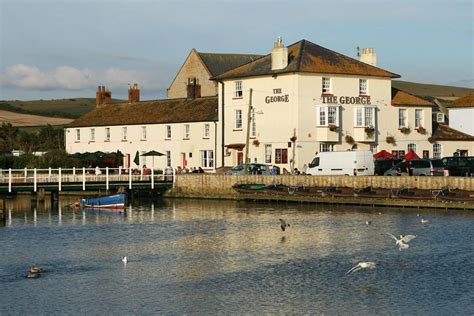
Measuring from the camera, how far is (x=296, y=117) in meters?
75.2

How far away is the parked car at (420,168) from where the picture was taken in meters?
64.8

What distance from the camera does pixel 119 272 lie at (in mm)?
36688

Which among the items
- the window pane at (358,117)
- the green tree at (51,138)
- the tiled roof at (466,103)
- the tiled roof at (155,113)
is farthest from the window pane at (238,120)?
the green tree at (51,138)

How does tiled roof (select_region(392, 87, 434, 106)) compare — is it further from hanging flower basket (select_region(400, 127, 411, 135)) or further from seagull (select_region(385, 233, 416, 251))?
seagull (select_region(385, 233, 416, 251))

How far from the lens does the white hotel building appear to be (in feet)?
249

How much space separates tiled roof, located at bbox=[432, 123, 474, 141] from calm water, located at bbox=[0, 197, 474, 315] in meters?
26.2

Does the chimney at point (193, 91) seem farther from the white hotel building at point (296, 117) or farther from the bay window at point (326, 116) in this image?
the bay window at point (326, 116)

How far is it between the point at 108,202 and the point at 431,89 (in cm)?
11565

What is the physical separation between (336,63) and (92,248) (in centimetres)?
3991

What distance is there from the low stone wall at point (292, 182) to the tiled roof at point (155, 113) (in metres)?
9.90

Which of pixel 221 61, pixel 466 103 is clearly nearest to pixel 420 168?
pixel 466 103

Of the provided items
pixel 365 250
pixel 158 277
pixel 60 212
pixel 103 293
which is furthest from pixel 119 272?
pixel 60 212

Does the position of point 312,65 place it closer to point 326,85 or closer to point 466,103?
point 326,85

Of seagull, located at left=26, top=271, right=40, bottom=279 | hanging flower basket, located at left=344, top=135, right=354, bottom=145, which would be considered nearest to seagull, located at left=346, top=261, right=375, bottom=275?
seagull, located at left=26, top=271, right=40, bottom=279
